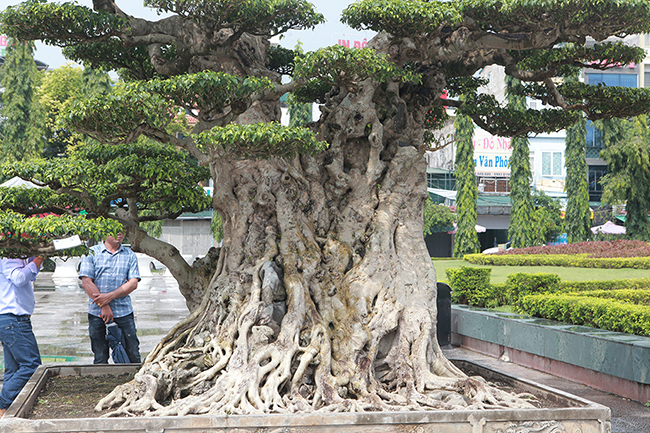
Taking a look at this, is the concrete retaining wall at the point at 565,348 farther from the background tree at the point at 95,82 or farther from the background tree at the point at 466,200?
the background tree at the point at 466,200

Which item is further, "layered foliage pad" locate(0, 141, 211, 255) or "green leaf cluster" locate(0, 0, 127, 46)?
"green leaf cluster" locate(0, 0, 127, 46)

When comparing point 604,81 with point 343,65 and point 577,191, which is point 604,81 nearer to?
point 577,191

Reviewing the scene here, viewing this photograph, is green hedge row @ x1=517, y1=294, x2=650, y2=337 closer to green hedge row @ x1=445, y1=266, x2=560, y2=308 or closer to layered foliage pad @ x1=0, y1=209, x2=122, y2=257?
green hedge row @ x1=445, y1=266, x2=560, y2=308

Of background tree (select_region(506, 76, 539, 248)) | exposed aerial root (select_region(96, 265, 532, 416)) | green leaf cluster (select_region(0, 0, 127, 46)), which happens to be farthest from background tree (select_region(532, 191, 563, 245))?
green leaf cluster (select_region(0, 0, 127, 46))

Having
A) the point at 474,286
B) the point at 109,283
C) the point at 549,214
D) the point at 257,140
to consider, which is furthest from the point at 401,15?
the point at 549,214

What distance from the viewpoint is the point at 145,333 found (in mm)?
11852

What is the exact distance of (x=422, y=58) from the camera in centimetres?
696

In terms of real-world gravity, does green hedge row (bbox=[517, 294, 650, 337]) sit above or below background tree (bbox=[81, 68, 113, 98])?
below

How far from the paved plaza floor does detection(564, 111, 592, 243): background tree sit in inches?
820

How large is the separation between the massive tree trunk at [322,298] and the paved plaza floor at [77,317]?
11.9 feet

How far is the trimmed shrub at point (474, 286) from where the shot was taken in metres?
11.7

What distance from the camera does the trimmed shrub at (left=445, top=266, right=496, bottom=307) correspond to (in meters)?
11.7

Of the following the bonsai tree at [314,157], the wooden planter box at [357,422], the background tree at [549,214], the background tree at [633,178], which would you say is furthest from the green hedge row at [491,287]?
the background tree at [549,214]

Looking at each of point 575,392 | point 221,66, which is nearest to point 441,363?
point 575,392
